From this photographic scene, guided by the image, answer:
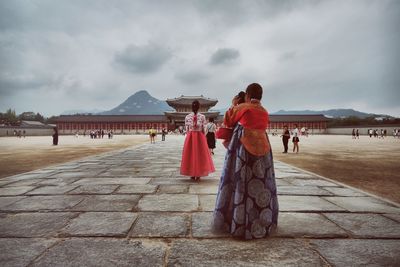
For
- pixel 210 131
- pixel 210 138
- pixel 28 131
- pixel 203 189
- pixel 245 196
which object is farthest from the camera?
pixel 28 131

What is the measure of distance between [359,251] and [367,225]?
653 mm

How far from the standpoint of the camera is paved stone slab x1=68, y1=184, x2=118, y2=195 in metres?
3.71

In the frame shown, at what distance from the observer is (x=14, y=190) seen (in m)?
3.94

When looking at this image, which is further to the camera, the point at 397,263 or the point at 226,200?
the point at 226,200

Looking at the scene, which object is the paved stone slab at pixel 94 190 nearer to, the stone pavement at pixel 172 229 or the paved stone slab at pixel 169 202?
→ the stone pavement at pixel 172 229

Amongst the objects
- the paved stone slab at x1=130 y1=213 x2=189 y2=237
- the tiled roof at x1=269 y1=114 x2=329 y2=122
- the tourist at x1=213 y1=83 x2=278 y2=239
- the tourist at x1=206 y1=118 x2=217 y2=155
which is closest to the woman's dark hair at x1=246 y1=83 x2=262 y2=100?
the tourist at x1=213 y1=83 x2=278 y2=239

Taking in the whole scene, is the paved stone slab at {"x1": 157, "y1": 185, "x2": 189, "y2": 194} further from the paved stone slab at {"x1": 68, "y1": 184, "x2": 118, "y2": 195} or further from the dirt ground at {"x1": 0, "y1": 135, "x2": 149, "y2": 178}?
the dirt ground at {"x1": 0, "y1": 135, "x2": 149, "y2": 178}

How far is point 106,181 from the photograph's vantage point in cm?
461

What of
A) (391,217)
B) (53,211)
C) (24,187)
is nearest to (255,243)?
(391,217)

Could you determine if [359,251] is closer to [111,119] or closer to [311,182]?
[311,182]

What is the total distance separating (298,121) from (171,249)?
53282 millimetres

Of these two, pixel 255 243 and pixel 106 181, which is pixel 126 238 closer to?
pixel 255 243

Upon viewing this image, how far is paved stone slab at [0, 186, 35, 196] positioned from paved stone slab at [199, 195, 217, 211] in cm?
244

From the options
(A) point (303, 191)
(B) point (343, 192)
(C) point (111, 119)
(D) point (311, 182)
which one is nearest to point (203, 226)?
(A) point (303, 191)
